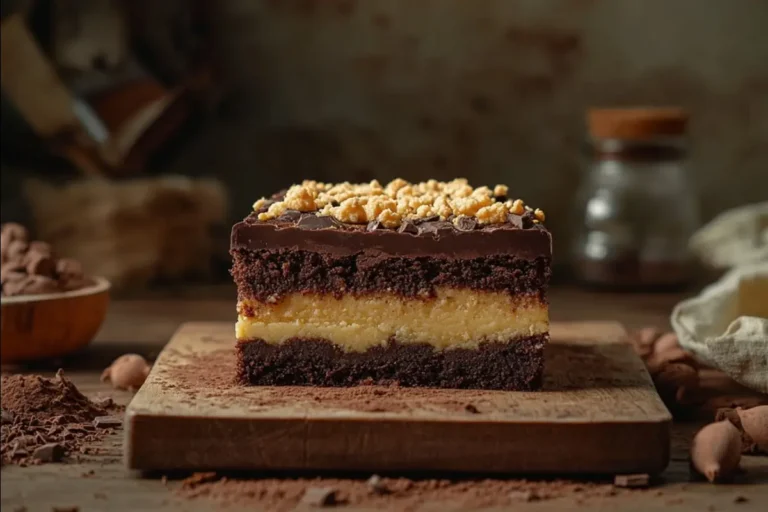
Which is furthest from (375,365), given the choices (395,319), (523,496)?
(523,496)

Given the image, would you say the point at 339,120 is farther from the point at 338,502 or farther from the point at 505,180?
the point at 338,502

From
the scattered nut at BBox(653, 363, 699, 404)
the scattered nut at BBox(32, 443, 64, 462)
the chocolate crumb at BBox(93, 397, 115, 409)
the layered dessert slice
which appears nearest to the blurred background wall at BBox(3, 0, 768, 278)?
the scattered nut at BBox(653, 363, 699, 404)

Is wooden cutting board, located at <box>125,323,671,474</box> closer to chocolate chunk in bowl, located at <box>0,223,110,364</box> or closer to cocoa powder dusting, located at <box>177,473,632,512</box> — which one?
cocoa powder dusting, located at <box>177,473,632,512</box>

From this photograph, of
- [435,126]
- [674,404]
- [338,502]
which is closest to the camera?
[338,502]

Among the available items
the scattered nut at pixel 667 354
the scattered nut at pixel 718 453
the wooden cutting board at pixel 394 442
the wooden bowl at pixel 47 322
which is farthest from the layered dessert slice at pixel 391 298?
the wooden bowl at pixel 47 322

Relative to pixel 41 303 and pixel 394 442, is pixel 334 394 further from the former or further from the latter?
pixel 41 303

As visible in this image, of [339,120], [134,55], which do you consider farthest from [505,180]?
[134,55]

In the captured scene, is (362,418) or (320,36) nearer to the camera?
(362,418)
